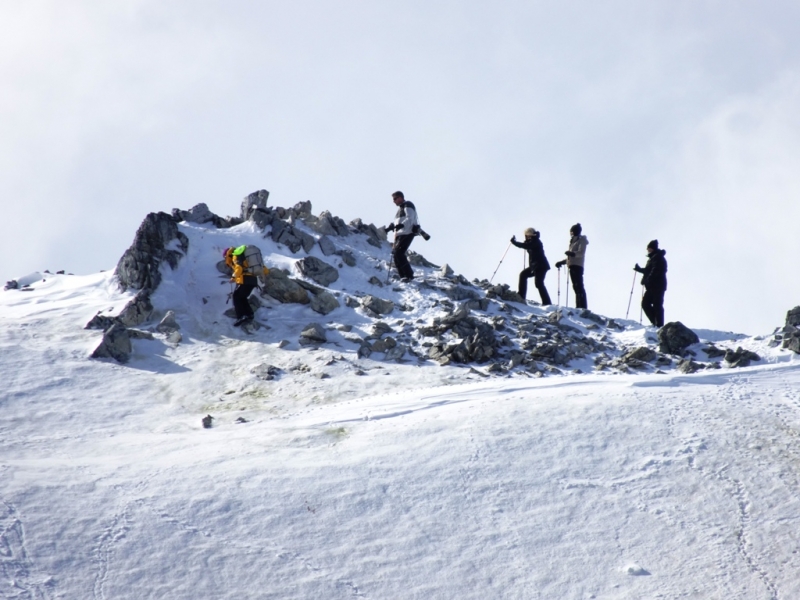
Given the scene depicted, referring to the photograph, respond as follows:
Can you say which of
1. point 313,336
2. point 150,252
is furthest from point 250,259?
point 150,252

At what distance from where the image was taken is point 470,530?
8539 mm

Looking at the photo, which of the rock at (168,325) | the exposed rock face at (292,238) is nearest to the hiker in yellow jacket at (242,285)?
the rock at (168,325)

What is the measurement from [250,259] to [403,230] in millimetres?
3624

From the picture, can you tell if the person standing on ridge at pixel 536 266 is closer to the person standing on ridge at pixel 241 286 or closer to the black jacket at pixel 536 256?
the black jacket at pixel 536 256

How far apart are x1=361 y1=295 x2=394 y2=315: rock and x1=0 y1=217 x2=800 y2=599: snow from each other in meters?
2.82

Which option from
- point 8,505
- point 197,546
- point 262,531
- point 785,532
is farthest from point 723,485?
point 8,505

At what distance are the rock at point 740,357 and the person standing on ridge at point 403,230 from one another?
676cm

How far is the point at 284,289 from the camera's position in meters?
16.6

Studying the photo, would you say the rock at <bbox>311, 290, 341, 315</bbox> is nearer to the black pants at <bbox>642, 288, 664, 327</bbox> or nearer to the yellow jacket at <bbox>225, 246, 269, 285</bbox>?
the yellow jacket at <bbox>225, 246, 269, 285</bbox>

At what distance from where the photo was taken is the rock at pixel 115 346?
46.5 feet

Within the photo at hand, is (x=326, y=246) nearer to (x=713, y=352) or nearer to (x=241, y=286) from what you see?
(x=241, y=286)

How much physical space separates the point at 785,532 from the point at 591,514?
182 centimetres

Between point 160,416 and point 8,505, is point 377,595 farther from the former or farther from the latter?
point 160,416

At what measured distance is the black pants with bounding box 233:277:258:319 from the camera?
15.7 m
